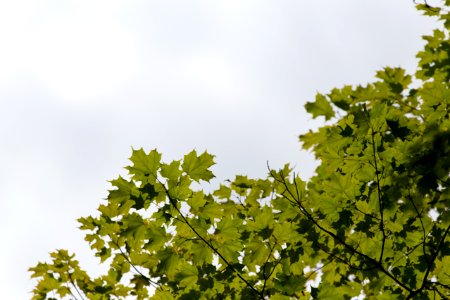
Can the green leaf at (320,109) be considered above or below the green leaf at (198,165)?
above

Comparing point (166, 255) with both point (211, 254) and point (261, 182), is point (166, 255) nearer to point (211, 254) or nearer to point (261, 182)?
point (211, 254)

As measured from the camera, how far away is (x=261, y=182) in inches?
193

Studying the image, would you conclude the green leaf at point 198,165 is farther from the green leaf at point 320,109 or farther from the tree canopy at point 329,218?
the green leaf at point 320,109

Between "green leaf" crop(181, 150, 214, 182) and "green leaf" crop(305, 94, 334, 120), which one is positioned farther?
"green leaf" crop(305, 94, 334, 120)

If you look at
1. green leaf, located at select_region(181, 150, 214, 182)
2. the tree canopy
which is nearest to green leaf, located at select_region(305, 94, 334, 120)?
the tree canopy

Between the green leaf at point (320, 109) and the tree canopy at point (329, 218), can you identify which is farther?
the green leaf at point (320, 109)

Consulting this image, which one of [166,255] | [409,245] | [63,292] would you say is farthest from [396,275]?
[63,292]

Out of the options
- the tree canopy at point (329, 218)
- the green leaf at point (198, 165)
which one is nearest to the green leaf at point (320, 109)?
the tree canopy at point (329, 218)

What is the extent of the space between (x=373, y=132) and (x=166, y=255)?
172cm

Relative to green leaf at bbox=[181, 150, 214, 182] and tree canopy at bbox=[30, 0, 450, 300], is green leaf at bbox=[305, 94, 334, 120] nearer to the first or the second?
tree canopy at bbox=[30, 0, 450, 300]

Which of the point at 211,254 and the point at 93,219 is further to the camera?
the point at 93,219

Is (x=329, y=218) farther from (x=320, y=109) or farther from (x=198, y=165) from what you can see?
(x=320, y=109)

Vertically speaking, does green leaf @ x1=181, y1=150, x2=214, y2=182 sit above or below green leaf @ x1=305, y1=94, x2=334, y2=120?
below

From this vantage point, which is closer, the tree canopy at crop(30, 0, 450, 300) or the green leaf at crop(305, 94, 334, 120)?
the tree canopy at crop(30, 0, 450, 300)
